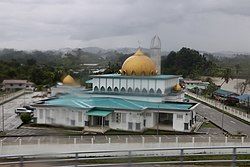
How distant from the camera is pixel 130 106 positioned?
69.6 ft

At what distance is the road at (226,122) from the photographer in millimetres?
21811

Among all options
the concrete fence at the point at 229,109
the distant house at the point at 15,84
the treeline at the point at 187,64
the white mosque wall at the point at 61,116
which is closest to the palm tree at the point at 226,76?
the treeline at the point at 187,64

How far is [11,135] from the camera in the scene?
1828 cm

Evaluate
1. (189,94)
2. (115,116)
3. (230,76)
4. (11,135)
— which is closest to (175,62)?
(230,76)

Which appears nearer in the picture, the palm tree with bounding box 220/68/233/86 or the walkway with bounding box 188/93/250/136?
the walkway with bounding box 188/93/250/136

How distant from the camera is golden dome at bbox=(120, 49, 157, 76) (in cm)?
2412

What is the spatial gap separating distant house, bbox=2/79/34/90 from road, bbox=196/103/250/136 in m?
23.7

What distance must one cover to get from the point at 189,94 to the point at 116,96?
2143 centimetres

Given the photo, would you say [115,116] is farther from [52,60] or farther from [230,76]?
[230,76]

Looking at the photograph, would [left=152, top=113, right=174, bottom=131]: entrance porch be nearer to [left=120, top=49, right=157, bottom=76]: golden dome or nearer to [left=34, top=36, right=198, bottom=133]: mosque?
[left=34, top=36, right=198, bottom=133]: mosque

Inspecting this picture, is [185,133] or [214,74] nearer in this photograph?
[185,133]

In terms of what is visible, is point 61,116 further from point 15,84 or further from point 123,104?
point 15,84

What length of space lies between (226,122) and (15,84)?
2974 cm

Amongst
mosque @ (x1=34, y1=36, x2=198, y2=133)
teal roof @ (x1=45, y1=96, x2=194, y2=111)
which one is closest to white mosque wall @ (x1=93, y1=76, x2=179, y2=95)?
mosque @ (x1=34, y1=36, x2=198, y2=133)
